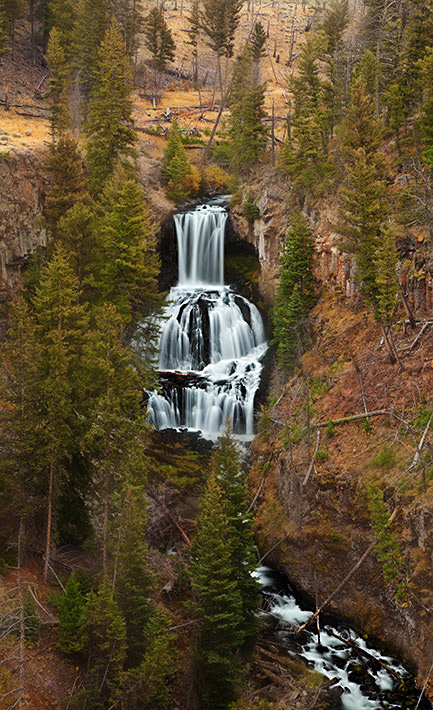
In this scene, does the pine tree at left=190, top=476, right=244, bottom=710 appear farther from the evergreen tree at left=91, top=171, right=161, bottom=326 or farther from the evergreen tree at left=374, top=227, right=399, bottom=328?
the evergreen tree at left=91, top=171, right=161, bottom=326

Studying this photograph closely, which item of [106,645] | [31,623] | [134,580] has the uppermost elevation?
[134,580]

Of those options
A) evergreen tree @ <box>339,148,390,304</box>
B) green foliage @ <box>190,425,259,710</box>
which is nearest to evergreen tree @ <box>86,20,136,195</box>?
Result: evergreen tree @ <box>339,148,390,304</box>

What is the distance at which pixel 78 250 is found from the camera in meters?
29.8

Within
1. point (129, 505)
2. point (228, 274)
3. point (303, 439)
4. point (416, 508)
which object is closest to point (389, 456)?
point (416, 508)

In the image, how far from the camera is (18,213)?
36.3 meters

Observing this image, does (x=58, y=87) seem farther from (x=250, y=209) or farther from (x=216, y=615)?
(x=216, y=615)

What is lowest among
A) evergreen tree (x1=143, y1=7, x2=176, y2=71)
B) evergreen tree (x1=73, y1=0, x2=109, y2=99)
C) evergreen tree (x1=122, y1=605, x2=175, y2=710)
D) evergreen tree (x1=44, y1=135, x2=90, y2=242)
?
evergreen tree (x1=122, y1=605, x2=175, y2=710)

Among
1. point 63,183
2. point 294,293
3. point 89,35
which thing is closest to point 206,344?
point 294,293

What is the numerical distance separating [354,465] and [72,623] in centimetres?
1227

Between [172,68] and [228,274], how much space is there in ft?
162

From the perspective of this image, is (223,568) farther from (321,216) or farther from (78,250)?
(321,216)

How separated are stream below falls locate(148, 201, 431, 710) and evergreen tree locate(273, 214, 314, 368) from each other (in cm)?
483

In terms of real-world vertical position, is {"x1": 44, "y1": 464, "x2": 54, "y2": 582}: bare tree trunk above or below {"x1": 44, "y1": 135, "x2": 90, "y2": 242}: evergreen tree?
below

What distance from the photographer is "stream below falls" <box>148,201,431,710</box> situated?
814 inches
